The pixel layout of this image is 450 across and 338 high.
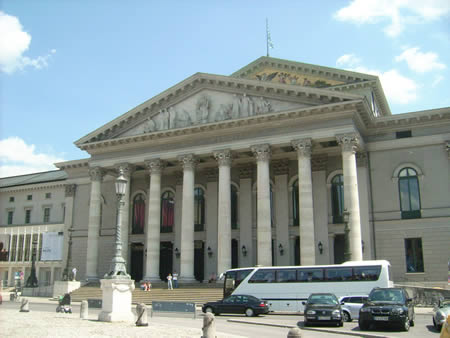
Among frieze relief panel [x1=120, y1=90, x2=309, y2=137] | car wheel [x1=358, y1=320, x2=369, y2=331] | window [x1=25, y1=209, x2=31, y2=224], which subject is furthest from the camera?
window [x1=25, y1=209, x2=31, y2=224]

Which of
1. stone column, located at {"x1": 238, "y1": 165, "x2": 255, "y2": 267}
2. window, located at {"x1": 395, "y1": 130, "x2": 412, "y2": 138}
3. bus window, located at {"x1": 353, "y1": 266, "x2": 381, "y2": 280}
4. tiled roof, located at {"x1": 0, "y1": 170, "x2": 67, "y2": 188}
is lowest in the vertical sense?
bus window, located at {"x1": 353, "y1": 266, "x2": 381, "y2": 280}

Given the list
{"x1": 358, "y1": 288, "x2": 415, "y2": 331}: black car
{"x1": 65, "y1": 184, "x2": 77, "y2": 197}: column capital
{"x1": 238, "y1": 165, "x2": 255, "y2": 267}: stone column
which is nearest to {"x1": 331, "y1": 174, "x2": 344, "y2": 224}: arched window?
{"x1": 238, "y1": 165, "x2": 255, "y2": 267}: stone column

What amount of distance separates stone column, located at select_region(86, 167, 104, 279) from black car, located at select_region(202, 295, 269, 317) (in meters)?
18.9

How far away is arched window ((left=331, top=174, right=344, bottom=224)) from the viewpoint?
41.4 meters

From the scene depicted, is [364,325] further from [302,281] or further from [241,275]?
[241,275]

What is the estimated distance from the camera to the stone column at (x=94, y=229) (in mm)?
44844

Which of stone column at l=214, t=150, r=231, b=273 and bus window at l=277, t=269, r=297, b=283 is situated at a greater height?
stone column at l=214, t=150, r=231, b=273

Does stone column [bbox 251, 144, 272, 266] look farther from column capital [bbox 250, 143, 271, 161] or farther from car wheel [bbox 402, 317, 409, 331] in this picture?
car wheel [bbox 402, 317, 409, 331]

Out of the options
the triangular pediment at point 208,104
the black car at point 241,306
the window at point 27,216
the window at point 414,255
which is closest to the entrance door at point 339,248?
the window at point 414,255

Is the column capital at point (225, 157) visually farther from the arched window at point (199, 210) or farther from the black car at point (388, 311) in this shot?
the black car at point (388, 311)

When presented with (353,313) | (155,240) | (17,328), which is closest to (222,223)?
(155,240)

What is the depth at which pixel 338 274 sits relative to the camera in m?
29.7

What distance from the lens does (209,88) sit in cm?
4259

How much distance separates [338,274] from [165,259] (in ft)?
74.0
